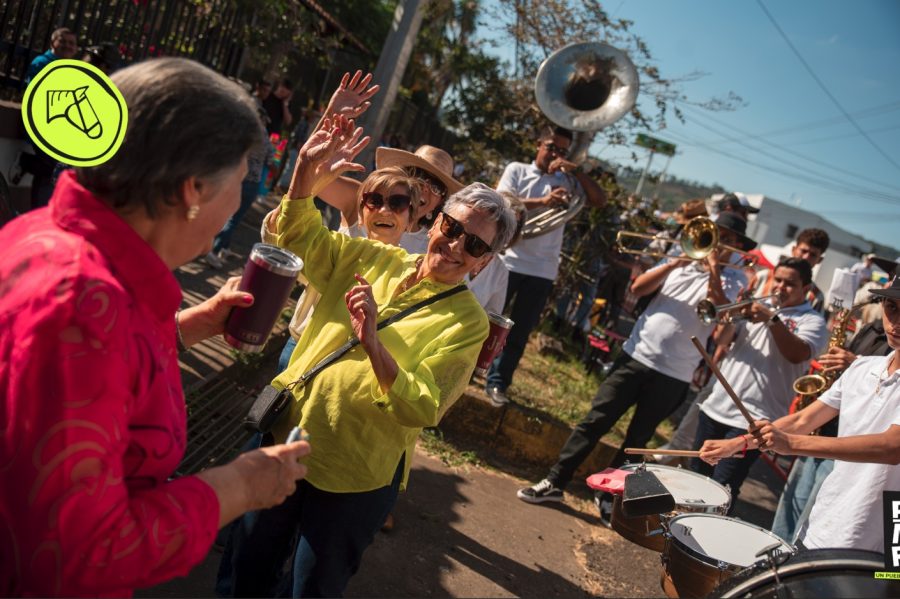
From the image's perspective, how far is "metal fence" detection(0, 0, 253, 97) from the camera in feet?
18.6

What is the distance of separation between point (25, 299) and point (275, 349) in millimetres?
4731

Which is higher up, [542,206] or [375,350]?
[542,206]

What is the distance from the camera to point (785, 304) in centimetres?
470

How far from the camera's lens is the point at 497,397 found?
5816 millimetres

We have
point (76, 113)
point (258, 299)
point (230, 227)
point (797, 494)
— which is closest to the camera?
point (76, 113)

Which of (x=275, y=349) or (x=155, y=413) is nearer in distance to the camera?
(x=155, y=413)

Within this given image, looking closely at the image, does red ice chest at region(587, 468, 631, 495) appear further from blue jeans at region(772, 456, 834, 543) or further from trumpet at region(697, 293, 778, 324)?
trumpet at region(697, 293, 778, 324)

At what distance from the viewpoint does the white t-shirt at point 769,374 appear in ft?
15.1

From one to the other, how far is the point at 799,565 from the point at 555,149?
4523 mm

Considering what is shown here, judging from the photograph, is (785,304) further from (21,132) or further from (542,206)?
(21,132)

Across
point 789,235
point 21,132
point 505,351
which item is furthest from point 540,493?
point 789,235

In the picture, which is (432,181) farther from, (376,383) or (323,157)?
(376,383)

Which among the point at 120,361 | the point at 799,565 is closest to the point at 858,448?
the point at 799,565

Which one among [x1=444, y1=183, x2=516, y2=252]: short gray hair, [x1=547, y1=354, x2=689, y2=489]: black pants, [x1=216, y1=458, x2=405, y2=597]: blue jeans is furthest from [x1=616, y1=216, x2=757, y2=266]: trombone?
[x1=216, y1=458, x2=405, y2=597]: blue jeans
